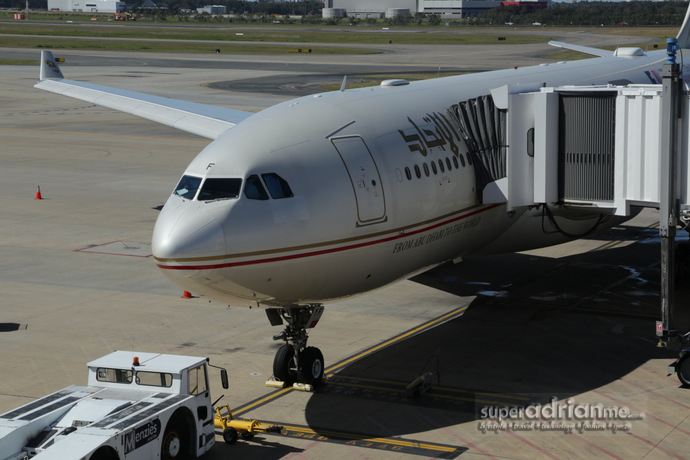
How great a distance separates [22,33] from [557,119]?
504 ft

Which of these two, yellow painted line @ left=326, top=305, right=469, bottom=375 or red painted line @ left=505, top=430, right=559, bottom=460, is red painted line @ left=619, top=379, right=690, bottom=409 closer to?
red painted line @ left=505, top=430, right=559, bottom=460

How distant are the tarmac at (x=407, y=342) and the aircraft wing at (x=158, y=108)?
3.96 meters

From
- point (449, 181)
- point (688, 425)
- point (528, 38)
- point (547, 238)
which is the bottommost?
point (688, 425)

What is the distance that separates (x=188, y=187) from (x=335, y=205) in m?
2.74

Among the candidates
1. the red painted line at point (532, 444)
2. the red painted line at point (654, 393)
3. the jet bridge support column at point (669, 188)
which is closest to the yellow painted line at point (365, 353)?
the red painted line at point (532, 444)

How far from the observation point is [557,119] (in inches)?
882

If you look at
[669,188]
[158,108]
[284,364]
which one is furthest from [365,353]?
[158,108]

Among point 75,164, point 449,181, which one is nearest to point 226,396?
point 449,181

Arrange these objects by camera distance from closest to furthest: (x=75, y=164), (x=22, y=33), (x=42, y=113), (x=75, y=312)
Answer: (x=75, y=312) → (x=75, y=164) → (x=42, y=113) → (x=22, y=33)

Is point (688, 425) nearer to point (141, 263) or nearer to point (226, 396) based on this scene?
point (226, 396)

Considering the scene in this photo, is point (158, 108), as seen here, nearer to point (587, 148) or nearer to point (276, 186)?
point (587, 148)

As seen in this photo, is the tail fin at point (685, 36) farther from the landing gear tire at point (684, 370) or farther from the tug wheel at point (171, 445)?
the tug wheel at point (171, 445)

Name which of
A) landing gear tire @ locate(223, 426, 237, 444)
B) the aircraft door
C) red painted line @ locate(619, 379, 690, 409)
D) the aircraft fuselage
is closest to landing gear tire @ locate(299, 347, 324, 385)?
the aircraft fuselage

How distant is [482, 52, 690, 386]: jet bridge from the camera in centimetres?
1981
